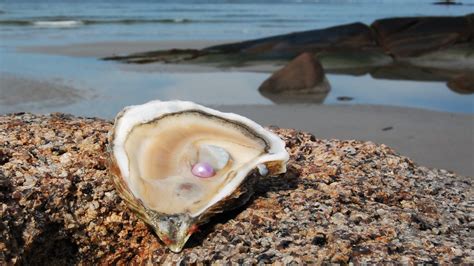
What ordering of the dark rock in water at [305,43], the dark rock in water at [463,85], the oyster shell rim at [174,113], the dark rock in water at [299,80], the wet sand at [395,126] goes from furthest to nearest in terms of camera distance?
1. the dark rock in water at [305,43]
2. the dark rock in water at [463,85]
3. the dark rock in water at [299,80]
4. the wet sand at [395,126]
5. the oyster shell rim at [174,113]

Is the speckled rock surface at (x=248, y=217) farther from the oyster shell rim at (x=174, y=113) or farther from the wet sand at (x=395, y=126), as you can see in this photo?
the wet sand at (x=395, y=126)

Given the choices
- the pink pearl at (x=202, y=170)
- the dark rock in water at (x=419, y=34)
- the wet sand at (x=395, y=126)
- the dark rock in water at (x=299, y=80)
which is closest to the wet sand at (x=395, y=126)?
the wet sand at (x=395, y=126)

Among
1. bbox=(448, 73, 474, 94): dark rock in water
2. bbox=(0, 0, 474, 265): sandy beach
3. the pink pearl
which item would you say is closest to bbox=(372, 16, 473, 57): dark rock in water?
bbox=(448, 73, 474, 94): dark rock in water

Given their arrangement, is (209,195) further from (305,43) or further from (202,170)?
(305,43)

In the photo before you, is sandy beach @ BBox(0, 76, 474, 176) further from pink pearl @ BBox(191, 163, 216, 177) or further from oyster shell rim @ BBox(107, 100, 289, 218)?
pink pearl @ BBox(191, 163, 216, 177)

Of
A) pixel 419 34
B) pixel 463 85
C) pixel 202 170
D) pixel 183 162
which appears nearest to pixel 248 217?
pixel 202 170
